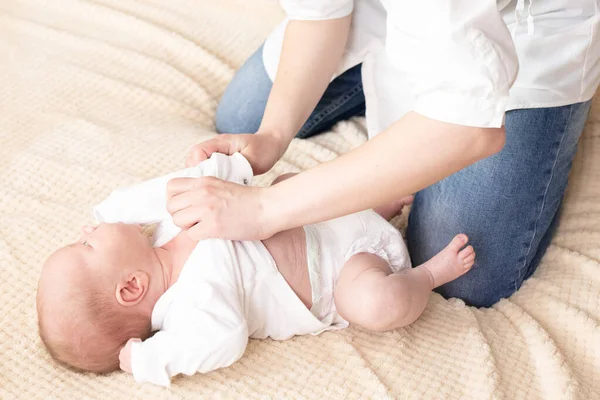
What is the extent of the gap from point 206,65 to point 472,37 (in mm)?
1068

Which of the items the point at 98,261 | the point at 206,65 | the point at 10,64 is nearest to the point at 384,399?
the point at 98,261

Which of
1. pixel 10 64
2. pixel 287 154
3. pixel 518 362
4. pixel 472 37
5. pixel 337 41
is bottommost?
pixel 518 362

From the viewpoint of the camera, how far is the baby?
1.02m

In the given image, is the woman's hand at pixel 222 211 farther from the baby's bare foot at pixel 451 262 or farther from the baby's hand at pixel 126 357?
the baby's bare foot at pixel 451 262

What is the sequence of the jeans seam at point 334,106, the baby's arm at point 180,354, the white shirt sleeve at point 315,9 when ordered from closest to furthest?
the baby's arm at point 180,354 → the white shirt sleeve at point 315,9 → the jeans seam at point 334,106

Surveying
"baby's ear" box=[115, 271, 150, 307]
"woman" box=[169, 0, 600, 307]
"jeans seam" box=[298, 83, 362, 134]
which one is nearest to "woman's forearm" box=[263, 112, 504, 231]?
"woman" box=[169, 0, 600, 307]

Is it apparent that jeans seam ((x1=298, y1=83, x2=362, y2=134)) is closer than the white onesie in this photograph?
No

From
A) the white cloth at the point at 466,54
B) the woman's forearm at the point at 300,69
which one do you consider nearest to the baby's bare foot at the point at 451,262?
the white cloth at the point at 466,54

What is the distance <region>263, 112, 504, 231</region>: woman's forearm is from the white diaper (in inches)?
7.4

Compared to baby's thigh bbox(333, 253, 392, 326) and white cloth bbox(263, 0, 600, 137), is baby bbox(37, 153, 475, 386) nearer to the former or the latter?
baby's thigh bbox(333, 253, 392, 326)

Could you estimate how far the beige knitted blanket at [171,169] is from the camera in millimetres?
1052

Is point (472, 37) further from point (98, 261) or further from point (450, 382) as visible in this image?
point (98, 261)

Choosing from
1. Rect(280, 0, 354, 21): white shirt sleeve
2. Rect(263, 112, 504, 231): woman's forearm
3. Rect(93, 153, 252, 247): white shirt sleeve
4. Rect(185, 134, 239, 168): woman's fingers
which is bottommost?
Rect(93, 153, 252, 247): white shirt sleeve

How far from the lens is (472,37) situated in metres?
0.83
